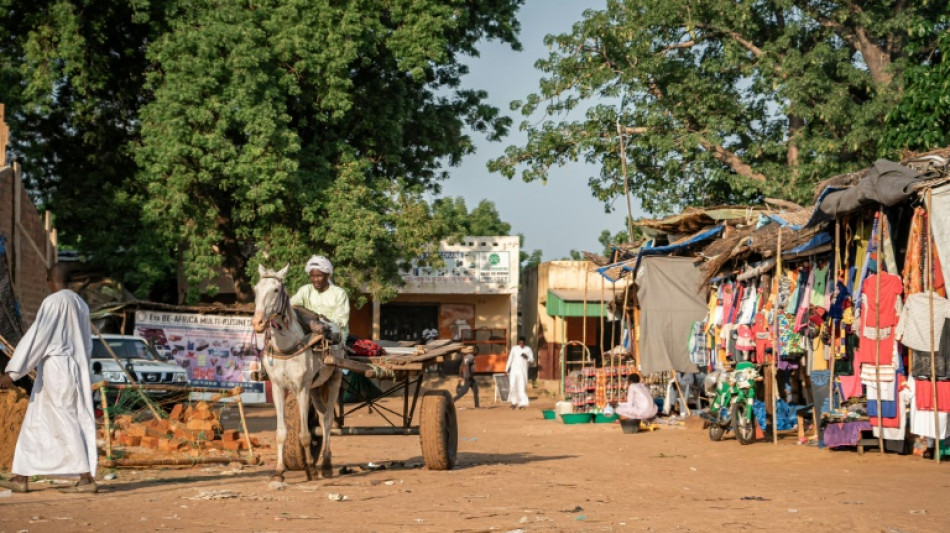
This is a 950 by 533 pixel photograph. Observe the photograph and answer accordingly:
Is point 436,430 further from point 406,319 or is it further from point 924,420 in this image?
point 406,319

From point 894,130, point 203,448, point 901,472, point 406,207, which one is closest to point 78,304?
point 203,448

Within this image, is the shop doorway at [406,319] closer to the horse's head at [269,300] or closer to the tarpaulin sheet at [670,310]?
the tarpaulin sheet at [670,310]

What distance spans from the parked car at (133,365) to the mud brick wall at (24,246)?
5.73 feet

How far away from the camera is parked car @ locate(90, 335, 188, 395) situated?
75.7 feet

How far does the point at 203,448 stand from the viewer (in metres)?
13.5

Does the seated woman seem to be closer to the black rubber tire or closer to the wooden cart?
the black rubber tire

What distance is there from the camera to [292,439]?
11.4m

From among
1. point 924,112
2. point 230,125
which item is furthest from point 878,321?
point 230,125

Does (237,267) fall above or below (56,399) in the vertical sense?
above

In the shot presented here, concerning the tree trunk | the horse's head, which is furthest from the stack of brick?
the tree trunk

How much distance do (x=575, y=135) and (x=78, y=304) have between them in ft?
70.4

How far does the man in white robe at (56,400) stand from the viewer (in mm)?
10062

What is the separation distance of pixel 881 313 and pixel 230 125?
1889 centimetres

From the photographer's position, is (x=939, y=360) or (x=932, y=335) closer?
(x=932, y=335)
